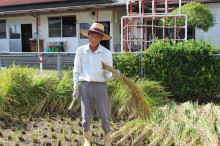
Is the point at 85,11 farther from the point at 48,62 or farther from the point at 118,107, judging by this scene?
the point at 118,107

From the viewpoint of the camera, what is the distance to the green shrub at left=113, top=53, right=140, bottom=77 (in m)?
6.06

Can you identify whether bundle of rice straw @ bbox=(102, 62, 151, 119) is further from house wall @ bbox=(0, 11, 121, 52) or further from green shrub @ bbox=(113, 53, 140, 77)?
house wall @ bbox=(0, 11, 121, 52)

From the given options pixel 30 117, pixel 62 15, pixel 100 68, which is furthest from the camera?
pixel 62 15

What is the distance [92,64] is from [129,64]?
2646 mm

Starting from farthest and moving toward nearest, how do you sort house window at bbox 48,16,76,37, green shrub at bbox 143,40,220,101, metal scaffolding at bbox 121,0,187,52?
1. house window at bbox 48,16,76,37
2. metal scaffolding at bbox 121,0,187,52
3. green shrub at bbox 143,40,220,101

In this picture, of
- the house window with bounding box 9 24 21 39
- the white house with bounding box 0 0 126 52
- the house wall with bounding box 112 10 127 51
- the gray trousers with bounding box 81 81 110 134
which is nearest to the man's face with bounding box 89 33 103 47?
the gray trousers with bounding box 81 81 110 134

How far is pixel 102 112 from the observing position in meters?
3.59

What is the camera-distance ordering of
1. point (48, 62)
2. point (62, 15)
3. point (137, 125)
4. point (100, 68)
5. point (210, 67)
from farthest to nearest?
1. point (62, 15)
2. point (48, 62)
3. point (210, 67)
4. point (137, 125)
5. point (100, 68)

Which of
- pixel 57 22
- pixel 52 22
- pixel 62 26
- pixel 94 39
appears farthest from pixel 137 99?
pixel 52 22

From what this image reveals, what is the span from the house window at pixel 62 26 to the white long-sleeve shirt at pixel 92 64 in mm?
11256

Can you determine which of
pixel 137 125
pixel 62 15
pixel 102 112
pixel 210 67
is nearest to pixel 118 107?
pixel 137 125

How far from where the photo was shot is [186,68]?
562cm

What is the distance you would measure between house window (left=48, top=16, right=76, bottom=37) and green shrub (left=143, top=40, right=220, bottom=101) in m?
9.38

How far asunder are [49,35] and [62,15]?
142 cm
